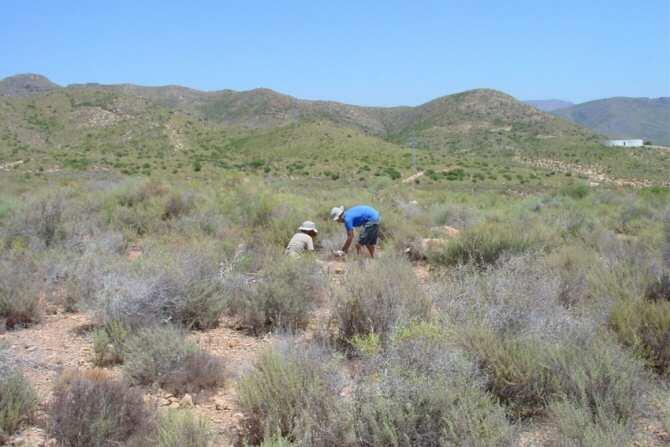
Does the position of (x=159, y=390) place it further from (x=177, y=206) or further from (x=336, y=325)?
(x=177, y=206)

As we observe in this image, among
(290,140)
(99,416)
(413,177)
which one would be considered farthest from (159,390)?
(290,140)

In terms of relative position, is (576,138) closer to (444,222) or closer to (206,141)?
(206,141)

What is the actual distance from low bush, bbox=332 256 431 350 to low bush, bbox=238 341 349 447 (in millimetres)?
1276

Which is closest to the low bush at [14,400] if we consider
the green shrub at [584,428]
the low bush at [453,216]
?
the green shrub at [584,428]

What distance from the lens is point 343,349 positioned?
5469 millimetres

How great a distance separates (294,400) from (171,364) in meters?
1.49

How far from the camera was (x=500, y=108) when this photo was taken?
3826 inches

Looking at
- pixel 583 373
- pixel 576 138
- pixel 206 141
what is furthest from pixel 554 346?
pixel 576 138

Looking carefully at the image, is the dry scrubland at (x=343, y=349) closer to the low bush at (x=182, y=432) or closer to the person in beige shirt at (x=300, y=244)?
the low bush at (x=182, y=432)

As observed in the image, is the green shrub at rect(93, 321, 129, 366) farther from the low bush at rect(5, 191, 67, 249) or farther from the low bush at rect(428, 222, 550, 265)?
the low bush at rect(428, 222, 550, 265)

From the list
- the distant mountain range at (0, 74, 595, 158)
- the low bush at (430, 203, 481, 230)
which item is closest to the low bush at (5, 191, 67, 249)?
the low bush at (430, 203, 481, 230)

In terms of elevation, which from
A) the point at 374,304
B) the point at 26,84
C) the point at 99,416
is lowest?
the point at 99,416

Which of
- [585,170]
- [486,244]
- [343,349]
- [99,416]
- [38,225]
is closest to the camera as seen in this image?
[99,416]

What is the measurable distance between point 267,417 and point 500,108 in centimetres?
9999
